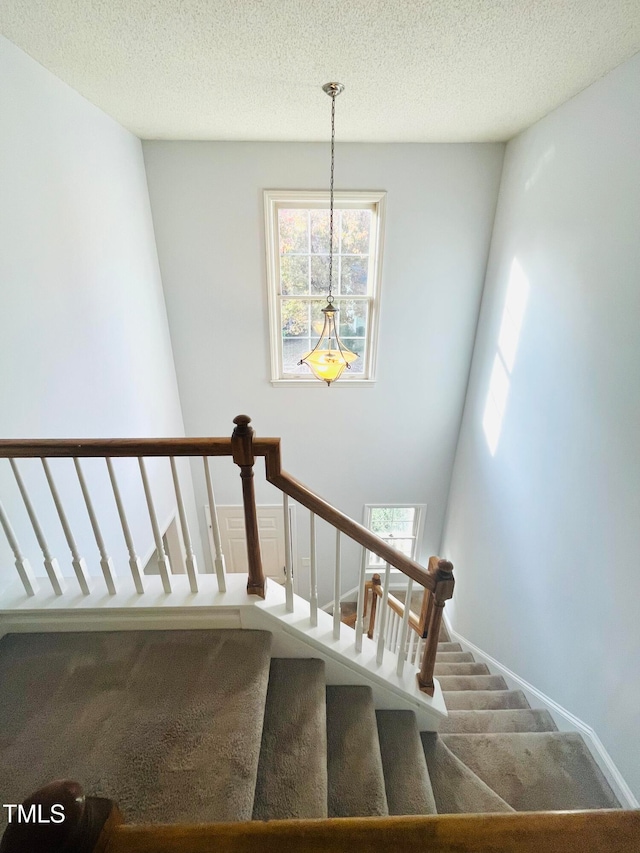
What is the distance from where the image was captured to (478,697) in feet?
8.04

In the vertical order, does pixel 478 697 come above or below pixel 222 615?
below

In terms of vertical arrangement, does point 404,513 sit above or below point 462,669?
above

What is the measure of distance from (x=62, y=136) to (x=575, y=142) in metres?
2.88

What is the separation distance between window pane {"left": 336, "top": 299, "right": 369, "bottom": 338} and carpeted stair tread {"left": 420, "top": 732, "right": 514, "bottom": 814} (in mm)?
3089

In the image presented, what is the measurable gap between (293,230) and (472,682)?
388cm

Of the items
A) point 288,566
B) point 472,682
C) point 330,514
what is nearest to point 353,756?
point 288,566

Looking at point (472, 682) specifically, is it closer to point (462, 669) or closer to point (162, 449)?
point (462, 669)

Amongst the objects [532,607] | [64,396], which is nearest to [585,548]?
[532,607]

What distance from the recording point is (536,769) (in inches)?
68.6

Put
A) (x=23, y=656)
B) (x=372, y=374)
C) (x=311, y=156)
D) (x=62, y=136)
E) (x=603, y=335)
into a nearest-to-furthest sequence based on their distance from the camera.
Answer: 1. (x=23, y=656)
2. (x=603, y=335)
3. (x=62, y=136)
4. (x=311, y=156)
5. (x=372, y=374)

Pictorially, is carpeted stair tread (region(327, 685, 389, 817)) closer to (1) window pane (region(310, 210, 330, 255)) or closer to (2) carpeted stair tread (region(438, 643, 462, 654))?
(2) carpeted stair tread (region(438, 643, 462, 654))

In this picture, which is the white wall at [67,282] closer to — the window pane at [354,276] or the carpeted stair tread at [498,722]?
the window pane at [354,276]

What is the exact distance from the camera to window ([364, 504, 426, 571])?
455cm

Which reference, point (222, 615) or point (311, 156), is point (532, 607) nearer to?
point (222, 615)
